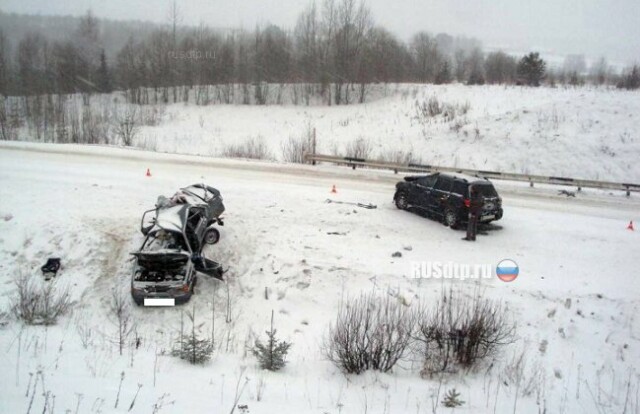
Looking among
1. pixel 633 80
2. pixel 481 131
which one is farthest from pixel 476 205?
pixel 633 80

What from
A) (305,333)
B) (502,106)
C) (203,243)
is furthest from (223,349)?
(502,106)

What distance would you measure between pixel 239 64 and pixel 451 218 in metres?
52.5

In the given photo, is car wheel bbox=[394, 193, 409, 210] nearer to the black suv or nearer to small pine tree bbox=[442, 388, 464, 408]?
the black suv

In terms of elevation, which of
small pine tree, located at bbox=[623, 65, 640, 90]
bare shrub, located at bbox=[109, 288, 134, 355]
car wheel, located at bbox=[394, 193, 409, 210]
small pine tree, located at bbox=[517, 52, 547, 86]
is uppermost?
→ small pine tree, located at bbox=[517, 52, 547, 86]

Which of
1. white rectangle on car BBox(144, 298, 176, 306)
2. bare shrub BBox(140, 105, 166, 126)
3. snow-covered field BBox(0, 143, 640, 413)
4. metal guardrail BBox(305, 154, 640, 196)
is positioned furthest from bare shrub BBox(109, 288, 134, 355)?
bare shrub BBox(140, 105, 166, 126)

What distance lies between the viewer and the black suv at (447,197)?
13.8 metres

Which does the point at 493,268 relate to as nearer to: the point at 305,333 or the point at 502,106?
Answer: the point at 305,333

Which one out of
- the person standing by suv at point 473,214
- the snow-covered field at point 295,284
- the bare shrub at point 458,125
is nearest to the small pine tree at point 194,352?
the snow-covered field at point 295,284

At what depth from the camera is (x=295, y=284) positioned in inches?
446

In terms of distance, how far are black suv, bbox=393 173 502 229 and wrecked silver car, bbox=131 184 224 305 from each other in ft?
22.2

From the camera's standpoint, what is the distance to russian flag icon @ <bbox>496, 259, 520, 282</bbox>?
11.4 meters

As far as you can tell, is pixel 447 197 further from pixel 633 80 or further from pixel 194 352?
pixel 633 80

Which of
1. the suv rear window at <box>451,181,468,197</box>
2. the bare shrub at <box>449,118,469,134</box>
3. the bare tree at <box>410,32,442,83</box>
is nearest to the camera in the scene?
the suv rear window at <box>451,181,468,197</box>

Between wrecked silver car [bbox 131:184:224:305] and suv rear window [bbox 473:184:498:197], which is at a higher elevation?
suv rear window [bbox 473:184:498:197]
